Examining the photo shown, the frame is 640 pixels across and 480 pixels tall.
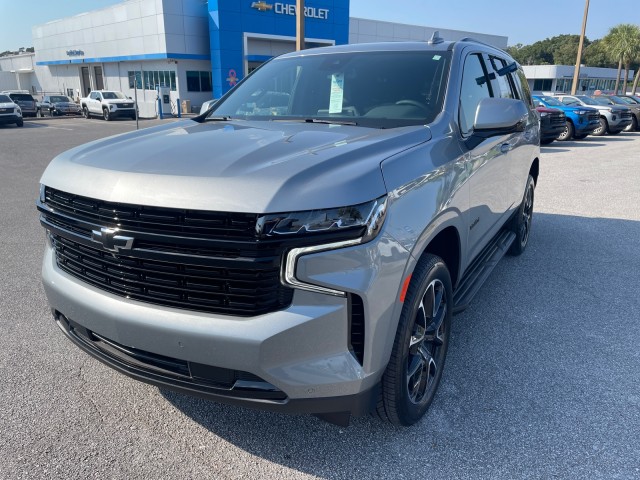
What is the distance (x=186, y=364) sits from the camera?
87.1 inches

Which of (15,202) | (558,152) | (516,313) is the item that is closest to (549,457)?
(516,313)

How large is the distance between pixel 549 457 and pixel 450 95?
6.88 ft

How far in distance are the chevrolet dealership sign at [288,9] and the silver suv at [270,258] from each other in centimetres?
3705

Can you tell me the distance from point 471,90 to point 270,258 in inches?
89.8

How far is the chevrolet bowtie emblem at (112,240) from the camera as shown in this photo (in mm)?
2111

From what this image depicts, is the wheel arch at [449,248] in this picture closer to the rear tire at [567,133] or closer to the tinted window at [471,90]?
the tinted window at [471,90]

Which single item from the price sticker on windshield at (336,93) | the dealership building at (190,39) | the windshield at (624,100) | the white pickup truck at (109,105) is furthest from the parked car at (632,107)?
the white pickup truck at (109,105)

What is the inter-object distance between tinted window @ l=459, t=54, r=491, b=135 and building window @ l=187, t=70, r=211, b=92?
36.7m

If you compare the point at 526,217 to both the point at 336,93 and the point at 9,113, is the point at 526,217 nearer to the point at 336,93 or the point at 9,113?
the point at 336,93

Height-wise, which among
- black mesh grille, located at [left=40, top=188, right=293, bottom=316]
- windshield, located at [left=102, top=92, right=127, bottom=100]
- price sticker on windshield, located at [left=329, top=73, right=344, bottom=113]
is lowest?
windshield, located at [left=102, top=92, right=127, bottom=100]

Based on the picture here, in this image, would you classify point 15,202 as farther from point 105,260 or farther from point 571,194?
point 571,194

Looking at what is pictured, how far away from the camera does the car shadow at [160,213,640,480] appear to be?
252 centimetres

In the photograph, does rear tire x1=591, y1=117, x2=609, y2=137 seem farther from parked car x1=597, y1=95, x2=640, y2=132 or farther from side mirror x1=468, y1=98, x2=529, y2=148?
side mirror x1=468, y1=98, x2=529, y2=148

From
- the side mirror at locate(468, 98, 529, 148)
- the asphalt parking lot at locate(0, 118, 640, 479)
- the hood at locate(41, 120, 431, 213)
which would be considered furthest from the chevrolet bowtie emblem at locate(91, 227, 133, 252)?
the side mirror at locate(468, 98, 529, 148)
